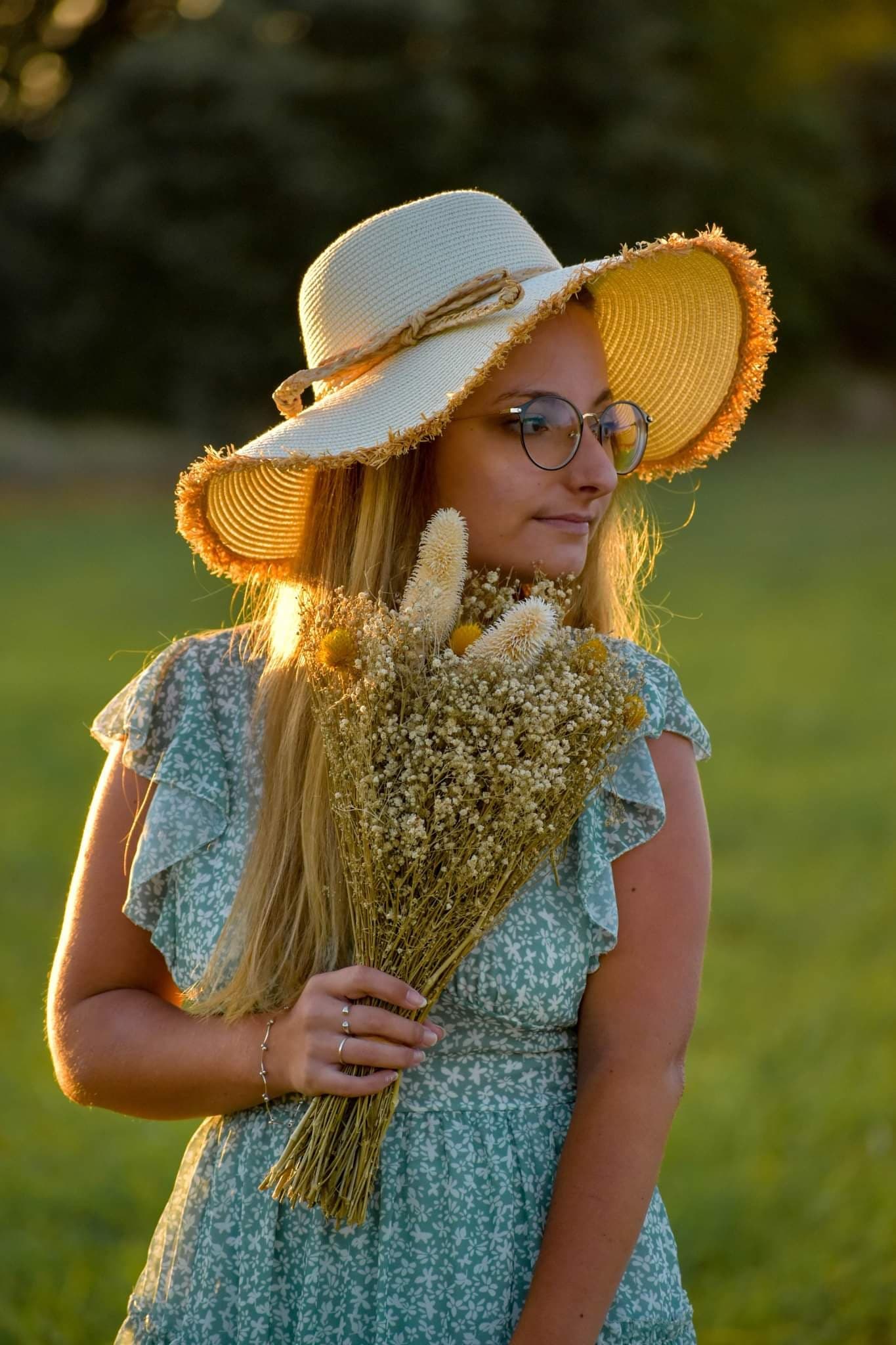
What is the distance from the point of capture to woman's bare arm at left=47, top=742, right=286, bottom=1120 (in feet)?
6.80

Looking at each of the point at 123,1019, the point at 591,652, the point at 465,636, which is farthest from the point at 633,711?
the point at 123,1019

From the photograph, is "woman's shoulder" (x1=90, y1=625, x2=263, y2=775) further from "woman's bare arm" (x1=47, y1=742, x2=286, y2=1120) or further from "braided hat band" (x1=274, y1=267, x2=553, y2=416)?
"braided hat band" (x1=274, y1=267, x2=553, y2=416)

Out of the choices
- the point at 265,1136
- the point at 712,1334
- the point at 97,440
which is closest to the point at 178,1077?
the point at 265,1136

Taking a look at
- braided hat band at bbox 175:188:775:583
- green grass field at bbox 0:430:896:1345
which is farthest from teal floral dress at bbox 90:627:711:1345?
green grass field at bbox 0:430:896:1345

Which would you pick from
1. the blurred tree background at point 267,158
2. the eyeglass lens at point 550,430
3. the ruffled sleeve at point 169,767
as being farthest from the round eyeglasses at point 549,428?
the blurred tree background at point 267,158

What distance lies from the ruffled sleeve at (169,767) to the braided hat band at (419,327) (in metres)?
0.46

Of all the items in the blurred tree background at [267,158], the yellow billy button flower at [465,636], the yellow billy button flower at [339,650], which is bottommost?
the yellow billy button flower at [339,650]

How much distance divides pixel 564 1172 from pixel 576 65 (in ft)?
95.2

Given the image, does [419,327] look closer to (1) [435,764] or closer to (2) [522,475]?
(2) [522,475]

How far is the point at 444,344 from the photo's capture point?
7.16 ft

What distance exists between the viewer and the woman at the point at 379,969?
6.66 feet

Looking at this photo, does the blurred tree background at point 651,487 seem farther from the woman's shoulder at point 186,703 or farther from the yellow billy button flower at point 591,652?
the yellow billy button flower at point 591,652

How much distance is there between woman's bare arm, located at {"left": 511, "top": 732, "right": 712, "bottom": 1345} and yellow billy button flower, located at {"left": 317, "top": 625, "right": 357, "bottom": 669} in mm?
511

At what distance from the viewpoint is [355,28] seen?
84.5 feet
